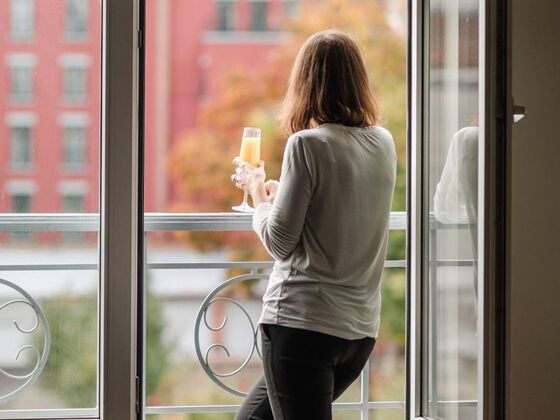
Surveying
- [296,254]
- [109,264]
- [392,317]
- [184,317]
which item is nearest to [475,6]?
[296,254]

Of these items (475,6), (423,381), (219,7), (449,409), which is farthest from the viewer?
(219,7)

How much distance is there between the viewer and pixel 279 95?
336 inches

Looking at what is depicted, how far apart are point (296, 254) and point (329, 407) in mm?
370

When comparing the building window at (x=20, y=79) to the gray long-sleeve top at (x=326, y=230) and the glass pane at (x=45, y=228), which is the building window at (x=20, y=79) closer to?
the glass pane at (x=45, y=228)

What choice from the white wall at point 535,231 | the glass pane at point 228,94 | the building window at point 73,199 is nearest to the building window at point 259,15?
the glass pane at point 228,94

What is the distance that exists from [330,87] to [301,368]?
2.24 feet

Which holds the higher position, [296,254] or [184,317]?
[296,254]

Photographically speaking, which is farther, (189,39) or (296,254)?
(189,39)

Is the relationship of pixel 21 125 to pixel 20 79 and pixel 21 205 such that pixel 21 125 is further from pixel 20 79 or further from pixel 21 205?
pixel 21 205

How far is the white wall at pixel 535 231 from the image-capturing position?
2680 millimetres

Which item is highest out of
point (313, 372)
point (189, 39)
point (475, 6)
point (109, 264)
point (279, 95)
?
point (189, 39)

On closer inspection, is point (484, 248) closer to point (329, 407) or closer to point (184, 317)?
point (329, 407)

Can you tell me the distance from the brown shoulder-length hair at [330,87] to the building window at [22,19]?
0.95m

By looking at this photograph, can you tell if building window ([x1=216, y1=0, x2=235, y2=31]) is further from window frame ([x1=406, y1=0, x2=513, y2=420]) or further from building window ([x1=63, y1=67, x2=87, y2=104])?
window frame ([x1=406, y1=0, x2=513, y2=420])
